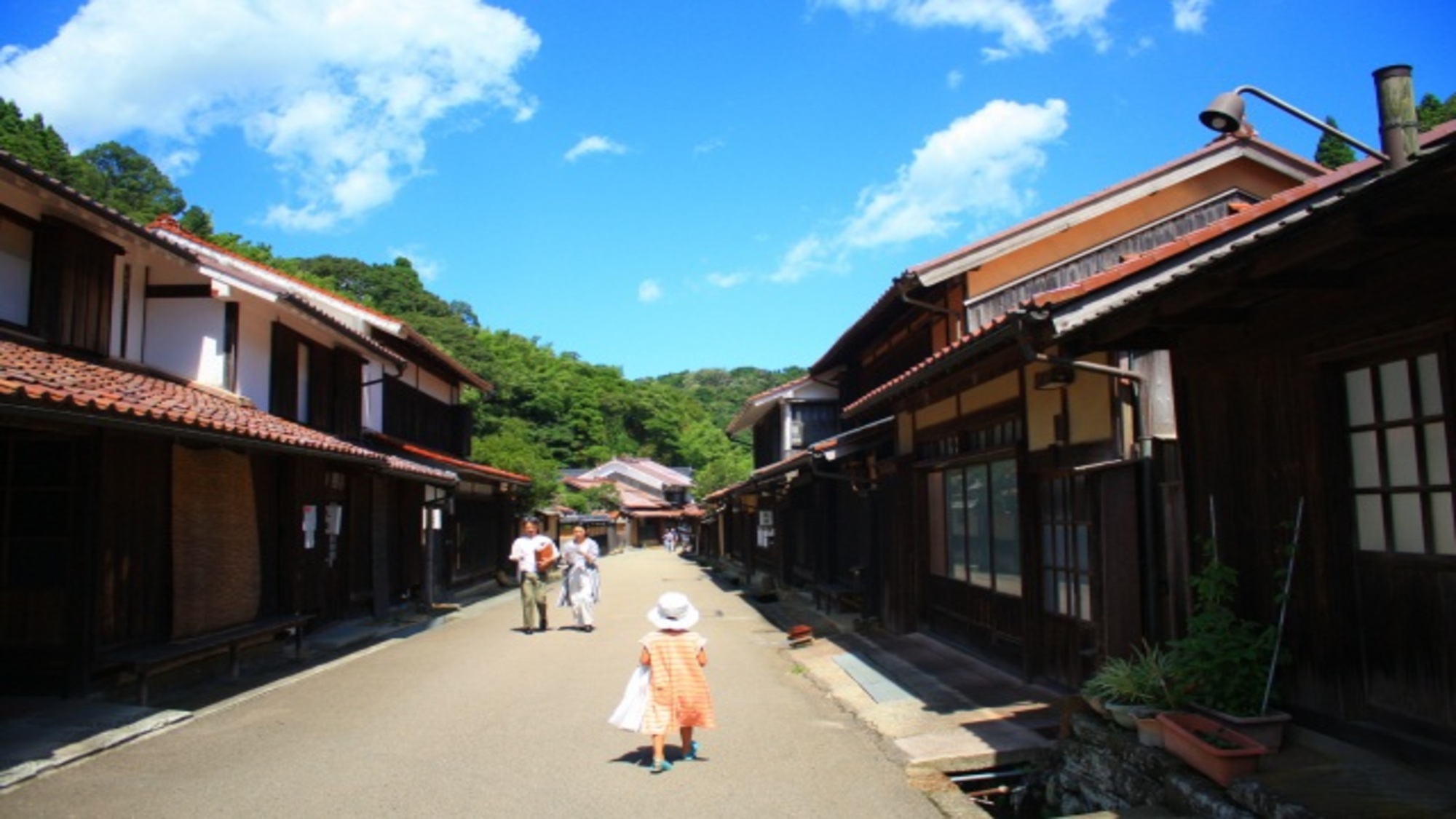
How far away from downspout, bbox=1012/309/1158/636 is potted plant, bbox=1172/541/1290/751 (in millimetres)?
1082

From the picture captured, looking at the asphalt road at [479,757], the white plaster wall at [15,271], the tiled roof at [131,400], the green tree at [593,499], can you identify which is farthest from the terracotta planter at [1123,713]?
the green tree at [593,499]

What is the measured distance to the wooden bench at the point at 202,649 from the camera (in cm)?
948

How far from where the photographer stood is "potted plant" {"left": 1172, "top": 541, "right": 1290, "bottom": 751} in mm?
5332

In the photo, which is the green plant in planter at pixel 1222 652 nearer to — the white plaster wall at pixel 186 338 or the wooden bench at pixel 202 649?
the wooden bench at pixel 202 649

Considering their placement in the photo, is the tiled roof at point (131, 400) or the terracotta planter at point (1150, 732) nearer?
the terracotta planter at point (1150, 732)

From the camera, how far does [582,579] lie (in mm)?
17094

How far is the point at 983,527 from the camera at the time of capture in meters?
11.2

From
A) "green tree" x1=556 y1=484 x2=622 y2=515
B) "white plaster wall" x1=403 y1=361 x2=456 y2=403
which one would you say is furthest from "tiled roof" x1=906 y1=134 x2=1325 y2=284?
"green tree" x1=556 y1=484 x2=622 y2=515

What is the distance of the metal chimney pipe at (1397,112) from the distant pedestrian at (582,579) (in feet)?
42.9

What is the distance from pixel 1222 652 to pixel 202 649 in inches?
383

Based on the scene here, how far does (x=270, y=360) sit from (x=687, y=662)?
10884 mm

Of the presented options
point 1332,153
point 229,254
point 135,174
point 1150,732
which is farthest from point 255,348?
point 135,174

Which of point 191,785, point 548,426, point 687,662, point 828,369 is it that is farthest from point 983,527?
point 548,426

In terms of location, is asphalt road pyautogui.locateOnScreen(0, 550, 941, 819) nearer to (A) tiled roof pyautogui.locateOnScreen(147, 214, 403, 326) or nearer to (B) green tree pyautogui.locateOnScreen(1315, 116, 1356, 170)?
(A) tiled roof pyautogui.locateOnScreen(147, 214, 403, 326)
